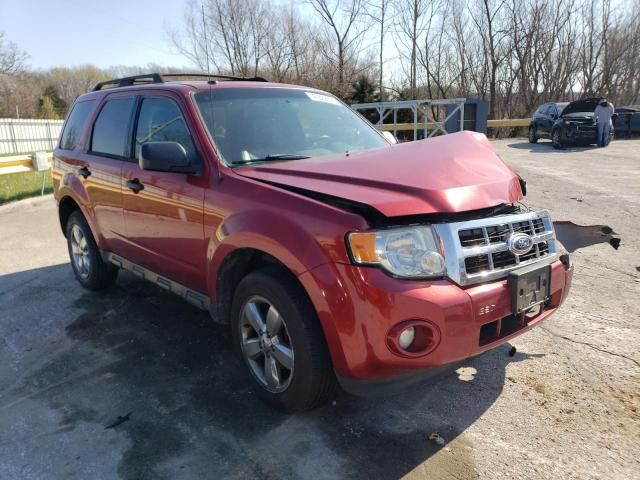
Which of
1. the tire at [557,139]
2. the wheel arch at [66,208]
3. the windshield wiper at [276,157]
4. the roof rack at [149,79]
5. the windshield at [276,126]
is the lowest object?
the wheel arch at [66,208]

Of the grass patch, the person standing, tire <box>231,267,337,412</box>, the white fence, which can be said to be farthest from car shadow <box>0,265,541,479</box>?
the white fence

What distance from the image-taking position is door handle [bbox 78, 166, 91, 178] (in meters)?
4.83

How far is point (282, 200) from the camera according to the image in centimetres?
279

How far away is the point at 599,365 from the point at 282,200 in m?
2.40

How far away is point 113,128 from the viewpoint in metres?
4.59

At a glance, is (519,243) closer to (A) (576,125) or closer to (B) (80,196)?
(B) (80,196)

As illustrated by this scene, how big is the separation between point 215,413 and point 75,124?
3707 mm

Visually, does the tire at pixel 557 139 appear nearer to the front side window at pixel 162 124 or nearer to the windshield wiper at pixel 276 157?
the windshield wiper at pixel 276 157

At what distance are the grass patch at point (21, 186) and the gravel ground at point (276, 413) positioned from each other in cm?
690

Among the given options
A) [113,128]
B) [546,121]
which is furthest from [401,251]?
[546,121]

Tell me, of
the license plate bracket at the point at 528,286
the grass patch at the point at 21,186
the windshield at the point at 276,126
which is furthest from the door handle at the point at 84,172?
the grass patch at the point at 21,186

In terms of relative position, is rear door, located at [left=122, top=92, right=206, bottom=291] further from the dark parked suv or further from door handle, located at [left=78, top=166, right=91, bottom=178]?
the dark parked suv

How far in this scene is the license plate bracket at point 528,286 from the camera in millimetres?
2623

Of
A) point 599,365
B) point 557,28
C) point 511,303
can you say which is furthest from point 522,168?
point 557,28
